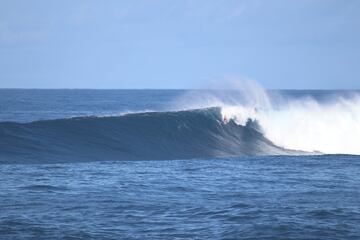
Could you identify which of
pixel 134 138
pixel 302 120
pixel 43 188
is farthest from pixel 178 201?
pixel 302 120

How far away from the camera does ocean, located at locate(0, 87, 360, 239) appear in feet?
38.9

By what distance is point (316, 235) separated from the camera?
11.3m

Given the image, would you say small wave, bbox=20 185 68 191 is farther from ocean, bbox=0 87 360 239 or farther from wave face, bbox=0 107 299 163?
wave face, bbox=0 107 299 163

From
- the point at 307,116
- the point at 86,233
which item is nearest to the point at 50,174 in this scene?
the point at 86,233

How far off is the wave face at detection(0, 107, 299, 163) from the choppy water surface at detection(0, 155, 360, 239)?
334cm

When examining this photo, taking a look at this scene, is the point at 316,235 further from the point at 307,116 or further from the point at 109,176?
the point at 307,116

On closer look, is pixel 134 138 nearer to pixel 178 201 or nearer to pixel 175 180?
pixel 175 180

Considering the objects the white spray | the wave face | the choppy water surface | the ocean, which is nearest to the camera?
the choppy water surface

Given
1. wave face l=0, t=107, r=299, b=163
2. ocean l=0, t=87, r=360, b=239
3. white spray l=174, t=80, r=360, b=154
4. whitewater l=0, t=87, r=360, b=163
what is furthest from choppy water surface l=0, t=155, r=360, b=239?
white spray l=174, t=80, r=360, b=154

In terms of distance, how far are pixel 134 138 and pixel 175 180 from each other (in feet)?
35.9

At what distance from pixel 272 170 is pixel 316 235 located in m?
8.75

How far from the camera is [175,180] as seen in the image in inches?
688

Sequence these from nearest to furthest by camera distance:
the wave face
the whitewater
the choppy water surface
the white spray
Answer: the choppy water surface
the wave face
the whitewater
the white spray

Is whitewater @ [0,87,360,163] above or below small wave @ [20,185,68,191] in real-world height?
above
